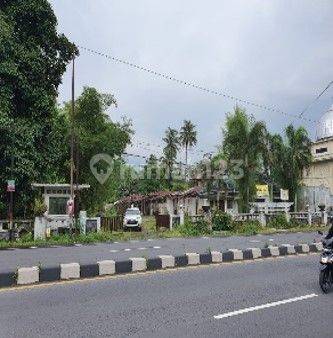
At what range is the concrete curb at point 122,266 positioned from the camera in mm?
10211

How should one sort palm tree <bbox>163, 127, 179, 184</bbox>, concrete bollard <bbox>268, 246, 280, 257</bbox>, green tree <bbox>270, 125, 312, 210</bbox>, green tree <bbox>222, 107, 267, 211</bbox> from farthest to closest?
palm tree <bbox>163, 127, 179, 184</bbox> < green tree <bbox>270, 125, 312, 210</bbox> < green tree <bbox>222, 107, 267, 211</bbox> < concrete bollard <bbox>268, 246, 280, 257</bbox>

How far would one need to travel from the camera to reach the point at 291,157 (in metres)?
49.0

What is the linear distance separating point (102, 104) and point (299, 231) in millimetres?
21837

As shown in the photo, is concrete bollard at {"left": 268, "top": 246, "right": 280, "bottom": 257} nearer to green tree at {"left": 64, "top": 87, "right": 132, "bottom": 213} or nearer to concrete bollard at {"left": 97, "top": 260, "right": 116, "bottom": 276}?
concrete bollard at {"left": 97, "top": 260, "right": 116, "bottom": 276}

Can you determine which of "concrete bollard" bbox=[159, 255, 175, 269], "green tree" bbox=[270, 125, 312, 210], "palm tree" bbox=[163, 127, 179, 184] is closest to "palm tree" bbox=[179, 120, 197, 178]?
"palm tree" bbox=[163, 127, 179, 184]

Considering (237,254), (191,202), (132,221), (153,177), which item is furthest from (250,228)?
(153,177)

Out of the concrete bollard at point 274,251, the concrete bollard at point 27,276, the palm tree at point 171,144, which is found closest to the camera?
the concrete bollard at point 27,276

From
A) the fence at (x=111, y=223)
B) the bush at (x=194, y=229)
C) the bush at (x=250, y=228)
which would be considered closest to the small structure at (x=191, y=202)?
the bush at (x=194, y=229)

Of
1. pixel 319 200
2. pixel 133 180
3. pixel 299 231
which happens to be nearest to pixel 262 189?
pixel 299 231

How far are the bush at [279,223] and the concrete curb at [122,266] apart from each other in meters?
19.7

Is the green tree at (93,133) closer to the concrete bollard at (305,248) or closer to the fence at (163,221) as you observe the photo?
the fence at (163,221)

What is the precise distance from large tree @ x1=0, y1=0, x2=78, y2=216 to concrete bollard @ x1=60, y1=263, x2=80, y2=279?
18.3m

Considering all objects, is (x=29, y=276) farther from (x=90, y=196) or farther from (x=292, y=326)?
(x=90, y=196)

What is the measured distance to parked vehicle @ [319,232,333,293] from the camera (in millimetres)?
9551
